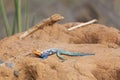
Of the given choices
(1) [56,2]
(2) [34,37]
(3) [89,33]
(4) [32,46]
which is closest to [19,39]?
(2) [34,37]

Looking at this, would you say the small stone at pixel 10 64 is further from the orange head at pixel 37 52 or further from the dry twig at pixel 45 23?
the dry twig at pixel 45 23

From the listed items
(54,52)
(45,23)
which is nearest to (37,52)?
(54,52)

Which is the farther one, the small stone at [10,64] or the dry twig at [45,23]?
the dry twig at [45,23]

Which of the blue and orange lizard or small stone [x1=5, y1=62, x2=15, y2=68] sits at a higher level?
the blue and orange lizard

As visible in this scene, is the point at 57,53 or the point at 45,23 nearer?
the point at 57,53

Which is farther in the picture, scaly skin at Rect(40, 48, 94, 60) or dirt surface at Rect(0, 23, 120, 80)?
scaly skin at Rect(40, 48, 94, 60)

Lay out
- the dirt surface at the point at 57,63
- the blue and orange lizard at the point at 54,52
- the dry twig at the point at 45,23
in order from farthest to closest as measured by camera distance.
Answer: the dry twig at the point at 45,23, the blue and orange lizard at the point at 54,52, the dirt surface at the point at 57,63

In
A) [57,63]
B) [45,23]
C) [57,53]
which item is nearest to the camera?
[57,63]

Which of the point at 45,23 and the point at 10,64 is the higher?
the point at 45,23

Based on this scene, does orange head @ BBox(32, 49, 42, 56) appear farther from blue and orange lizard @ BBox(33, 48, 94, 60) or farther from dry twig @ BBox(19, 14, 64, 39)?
dry twig @ BBox(19, 14, 64, 39)

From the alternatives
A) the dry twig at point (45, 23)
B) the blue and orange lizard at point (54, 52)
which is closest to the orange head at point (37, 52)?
the blue and orange lizard at point (54, 52)

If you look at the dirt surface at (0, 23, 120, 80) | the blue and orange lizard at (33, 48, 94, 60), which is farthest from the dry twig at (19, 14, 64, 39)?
the blue and orange lizard at (33, 48, 94, 60)

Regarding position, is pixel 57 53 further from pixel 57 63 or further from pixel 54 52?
pixel 57 63
